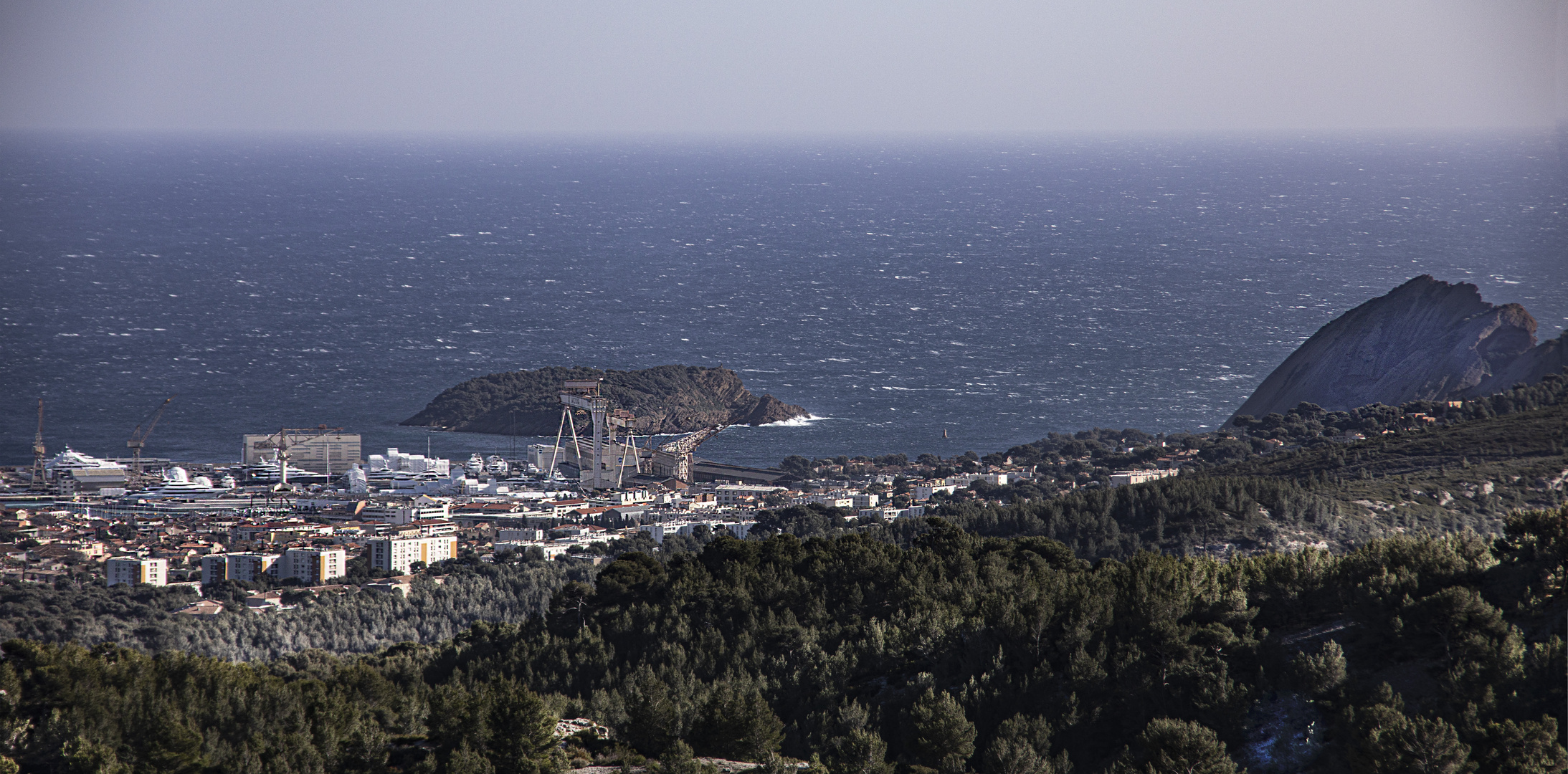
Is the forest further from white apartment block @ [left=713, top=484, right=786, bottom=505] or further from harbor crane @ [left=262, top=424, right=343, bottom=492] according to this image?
harbor crane @ [left=262, top=424, right=343, bottom=492]

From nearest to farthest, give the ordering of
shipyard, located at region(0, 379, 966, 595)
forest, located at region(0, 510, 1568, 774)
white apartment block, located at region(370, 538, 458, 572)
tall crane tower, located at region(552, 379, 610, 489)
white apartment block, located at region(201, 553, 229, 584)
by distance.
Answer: forest, located at region(0, 510, 1568, 774) < white apartment block, located at region(201, 553, 229, 584) < shipyard, located at region(0, 379, 966, 595) < white apartment block, located at region(370, 538, 458, 572) < tall crane tower, located at region(552, 379, 610, 489)

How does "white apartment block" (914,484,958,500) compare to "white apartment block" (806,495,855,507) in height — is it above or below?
above

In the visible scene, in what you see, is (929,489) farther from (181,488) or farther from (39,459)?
(39,459)

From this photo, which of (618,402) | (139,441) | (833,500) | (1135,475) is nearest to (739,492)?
(833,500)

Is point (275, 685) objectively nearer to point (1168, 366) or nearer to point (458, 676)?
point (458, 676)

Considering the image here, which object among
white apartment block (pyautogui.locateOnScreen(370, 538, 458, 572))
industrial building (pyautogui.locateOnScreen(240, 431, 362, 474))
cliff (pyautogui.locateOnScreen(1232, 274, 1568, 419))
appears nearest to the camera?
white apartment block (pyautogui.locateOnScreen(370, 538, 458, 572))

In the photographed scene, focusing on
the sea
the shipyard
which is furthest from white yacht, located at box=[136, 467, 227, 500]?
the sea
